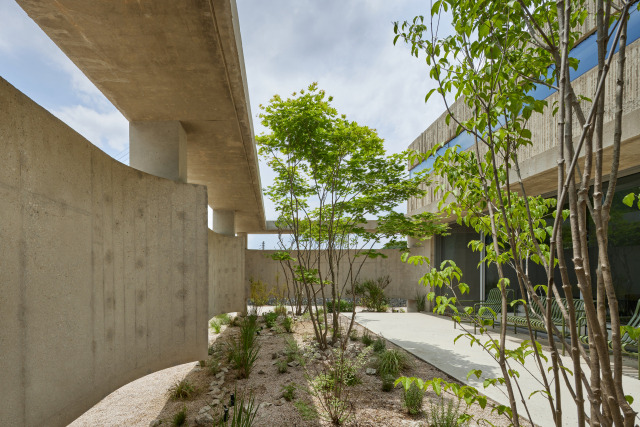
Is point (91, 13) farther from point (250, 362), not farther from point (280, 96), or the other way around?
point (250, 362)

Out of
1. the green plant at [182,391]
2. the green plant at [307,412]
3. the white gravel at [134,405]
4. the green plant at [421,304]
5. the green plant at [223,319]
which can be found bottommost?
the green plant at [421,304]

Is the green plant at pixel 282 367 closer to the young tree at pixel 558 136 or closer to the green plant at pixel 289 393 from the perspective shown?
the green plant at pixel 289 393

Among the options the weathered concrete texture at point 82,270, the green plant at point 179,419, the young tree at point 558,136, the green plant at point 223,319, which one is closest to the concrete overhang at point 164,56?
the weathered concrete texture at point 82,270

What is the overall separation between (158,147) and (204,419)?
9.55 feet

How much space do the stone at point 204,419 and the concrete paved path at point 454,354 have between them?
7.97ft

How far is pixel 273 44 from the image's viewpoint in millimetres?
4293

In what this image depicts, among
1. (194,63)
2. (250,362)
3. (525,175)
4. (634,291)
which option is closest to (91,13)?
(194,63)

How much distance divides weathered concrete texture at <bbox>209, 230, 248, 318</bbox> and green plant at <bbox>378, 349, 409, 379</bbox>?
14.9 feet

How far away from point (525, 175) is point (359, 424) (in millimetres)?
4340

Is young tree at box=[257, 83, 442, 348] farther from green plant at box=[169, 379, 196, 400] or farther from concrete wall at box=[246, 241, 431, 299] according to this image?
concrete wall at box=[246, 241, 431, 299]

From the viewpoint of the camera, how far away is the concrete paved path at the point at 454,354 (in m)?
3.51

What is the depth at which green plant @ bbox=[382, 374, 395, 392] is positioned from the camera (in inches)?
159

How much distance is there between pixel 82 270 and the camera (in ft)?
9.14

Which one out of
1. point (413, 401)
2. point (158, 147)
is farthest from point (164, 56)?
point (413, 401)
